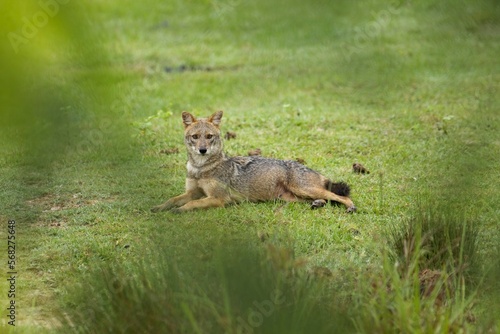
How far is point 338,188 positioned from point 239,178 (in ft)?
3.36

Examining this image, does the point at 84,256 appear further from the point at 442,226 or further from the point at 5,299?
the point at 442,226

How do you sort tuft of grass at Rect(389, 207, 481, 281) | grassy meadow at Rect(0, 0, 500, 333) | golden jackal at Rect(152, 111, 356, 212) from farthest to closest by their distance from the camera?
1. golden jackal at Rect(152, 111, 356, 212)
2. tuft of grass at Rect(389, 207, 481, 281)
3. grassy meadow at Rect(0, 0, 500, 333)

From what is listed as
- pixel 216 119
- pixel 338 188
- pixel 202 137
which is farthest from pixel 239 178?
pixel 338 188

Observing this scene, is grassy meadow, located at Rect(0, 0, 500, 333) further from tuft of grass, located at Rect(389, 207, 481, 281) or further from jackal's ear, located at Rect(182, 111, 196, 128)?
jackal's ear, located at Rect(182, 111, 196, 128)

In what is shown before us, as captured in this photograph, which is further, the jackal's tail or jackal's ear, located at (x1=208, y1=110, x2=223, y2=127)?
jackal's ear, located at (x1=208, y1=110, x2=223, y2=127)

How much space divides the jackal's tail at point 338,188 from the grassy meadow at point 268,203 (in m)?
0.18

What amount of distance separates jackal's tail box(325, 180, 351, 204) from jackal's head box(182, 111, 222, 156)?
1214mm

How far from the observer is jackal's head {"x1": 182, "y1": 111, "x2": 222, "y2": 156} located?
7.80 meters

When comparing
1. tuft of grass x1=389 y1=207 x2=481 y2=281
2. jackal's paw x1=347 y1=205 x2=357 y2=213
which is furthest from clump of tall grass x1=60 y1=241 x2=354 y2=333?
jackal's paw x1=347 y1=205 x2=357 y2=213

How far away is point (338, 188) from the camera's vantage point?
769 cm

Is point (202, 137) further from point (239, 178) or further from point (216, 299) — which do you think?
point (216, 299)

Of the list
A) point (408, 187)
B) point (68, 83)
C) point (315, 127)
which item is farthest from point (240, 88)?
point (68, 83)

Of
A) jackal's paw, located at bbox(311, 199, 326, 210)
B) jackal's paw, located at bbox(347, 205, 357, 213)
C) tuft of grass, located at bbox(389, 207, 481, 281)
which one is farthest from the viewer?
jackal's paw, located at bbox(311, 199, 326, 210)

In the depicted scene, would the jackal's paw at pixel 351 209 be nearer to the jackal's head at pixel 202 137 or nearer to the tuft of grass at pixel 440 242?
the jackal's head at pixel 202 137
